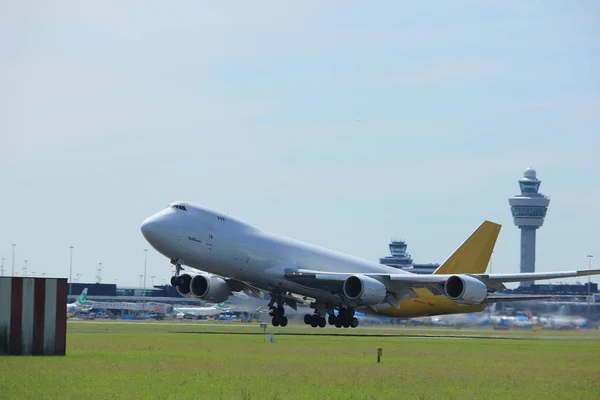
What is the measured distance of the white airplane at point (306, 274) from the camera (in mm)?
50812

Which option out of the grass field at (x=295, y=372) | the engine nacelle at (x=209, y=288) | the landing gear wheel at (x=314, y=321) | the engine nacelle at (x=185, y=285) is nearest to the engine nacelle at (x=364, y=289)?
the landing gear wheel at (x=314, y=321)

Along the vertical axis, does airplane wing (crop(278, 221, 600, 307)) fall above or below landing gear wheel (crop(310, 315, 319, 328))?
above

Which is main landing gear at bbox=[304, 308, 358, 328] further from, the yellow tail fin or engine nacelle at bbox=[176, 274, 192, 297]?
the yellow tail fin

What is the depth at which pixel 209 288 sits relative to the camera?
5850cm

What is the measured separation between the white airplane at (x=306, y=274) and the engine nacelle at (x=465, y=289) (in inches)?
2.1

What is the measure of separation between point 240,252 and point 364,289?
7.17 meters

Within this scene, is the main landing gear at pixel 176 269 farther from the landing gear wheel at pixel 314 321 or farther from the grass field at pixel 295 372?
the landing gear wheel at pixel 314 321

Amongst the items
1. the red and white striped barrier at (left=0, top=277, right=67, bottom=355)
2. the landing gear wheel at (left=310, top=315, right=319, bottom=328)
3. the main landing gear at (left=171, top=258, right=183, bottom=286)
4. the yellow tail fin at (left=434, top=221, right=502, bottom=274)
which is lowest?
the landing gear wheel at (left=310, top=315, right=319, bottom=328)

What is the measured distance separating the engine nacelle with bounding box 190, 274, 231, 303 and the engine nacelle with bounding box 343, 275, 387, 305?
307 inches

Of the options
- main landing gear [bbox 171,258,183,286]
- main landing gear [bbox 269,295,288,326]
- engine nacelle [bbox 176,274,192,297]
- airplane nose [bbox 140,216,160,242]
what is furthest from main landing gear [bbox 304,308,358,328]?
airplane nose [bbox 140,216,160,242]

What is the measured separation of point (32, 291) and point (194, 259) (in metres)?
16.6

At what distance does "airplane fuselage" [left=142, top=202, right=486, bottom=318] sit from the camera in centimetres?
5025

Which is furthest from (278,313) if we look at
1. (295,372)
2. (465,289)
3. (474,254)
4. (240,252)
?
(295,372)

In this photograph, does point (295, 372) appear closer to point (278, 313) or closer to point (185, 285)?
point (278, 313)
